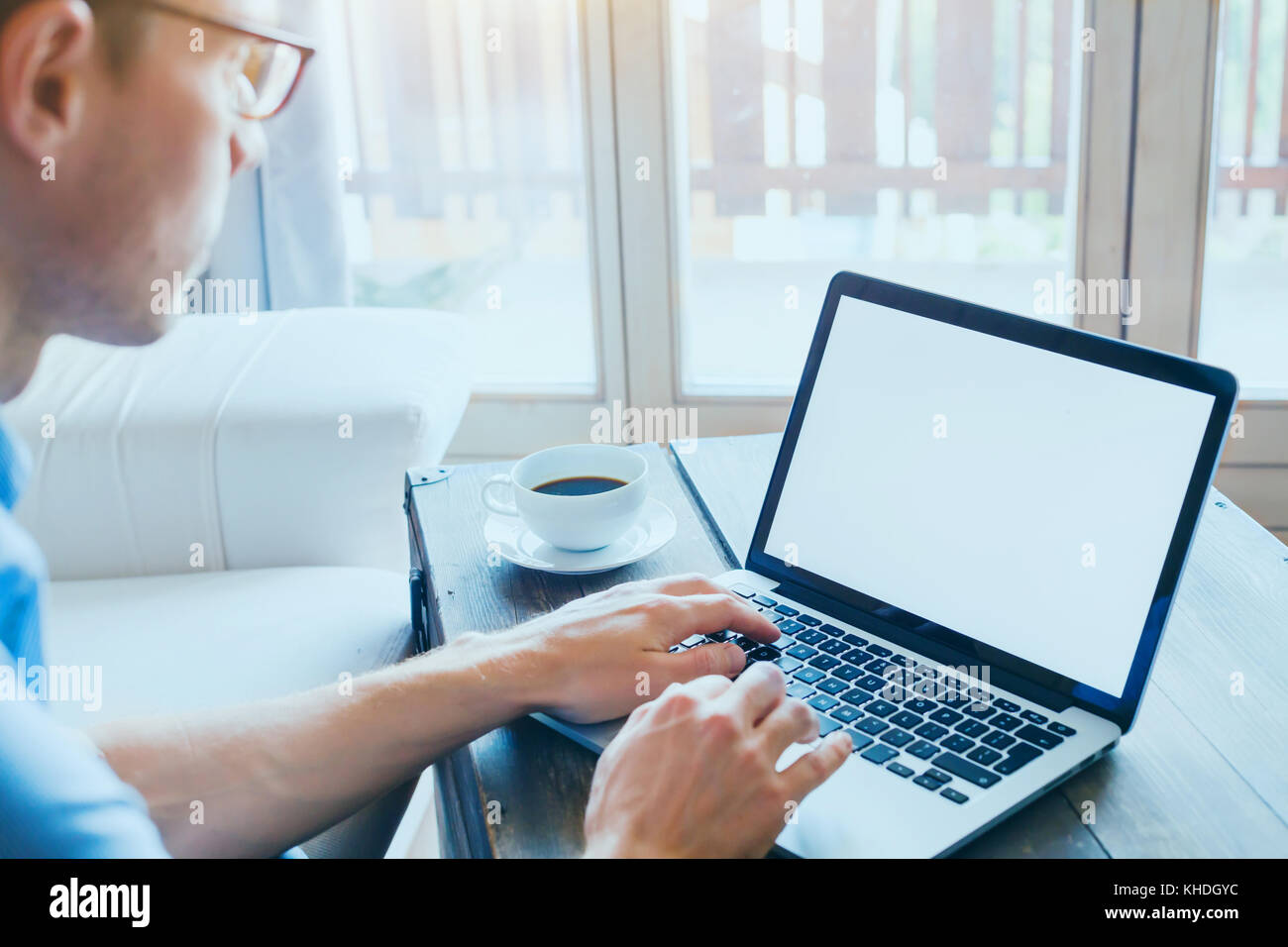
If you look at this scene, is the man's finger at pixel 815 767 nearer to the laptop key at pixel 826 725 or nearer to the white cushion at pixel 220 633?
the laptop key at pixel 826 725

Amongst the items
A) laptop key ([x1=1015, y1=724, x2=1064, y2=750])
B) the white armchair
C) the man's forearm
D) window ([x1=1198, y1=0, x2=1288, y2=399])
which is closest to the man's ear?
the man's forearm

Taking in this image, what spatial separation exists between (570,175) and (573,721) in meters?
1.77

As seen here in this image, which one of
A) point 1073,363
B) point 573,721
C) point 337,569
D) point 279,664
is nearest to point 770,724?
point 573,721

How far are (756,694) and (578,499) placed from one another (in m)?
0.32

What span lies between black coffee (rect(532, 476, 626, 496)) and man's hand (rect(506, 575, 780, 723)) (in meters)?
0.19

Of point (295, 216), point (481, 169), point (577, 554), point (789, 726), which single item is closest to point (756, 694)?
point (789, 726)

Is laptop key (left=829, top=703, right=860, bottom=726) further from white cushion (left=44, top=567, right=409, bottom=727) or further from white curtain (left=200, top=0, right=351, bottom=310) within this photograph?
white curtain (left=200, top=0, right=351, bottom=310)

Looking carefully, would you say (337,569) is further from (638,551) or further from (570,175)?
(570,175)

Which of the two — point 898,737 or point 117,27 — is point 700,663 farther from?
point 117,27

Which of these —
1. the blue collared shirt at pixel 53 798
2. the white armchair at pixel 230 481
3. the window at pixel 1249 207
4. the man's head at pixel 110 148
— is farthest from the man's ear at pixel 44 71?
the window at pixel 1249 207

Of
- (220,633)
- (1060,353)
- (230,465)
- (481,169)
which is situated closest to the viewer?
(1060,353)

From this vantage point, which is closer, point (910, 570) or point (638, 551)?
point (910, 570)

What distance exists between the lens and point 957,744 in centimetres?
69

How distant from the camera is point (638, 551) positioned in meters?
1.00
